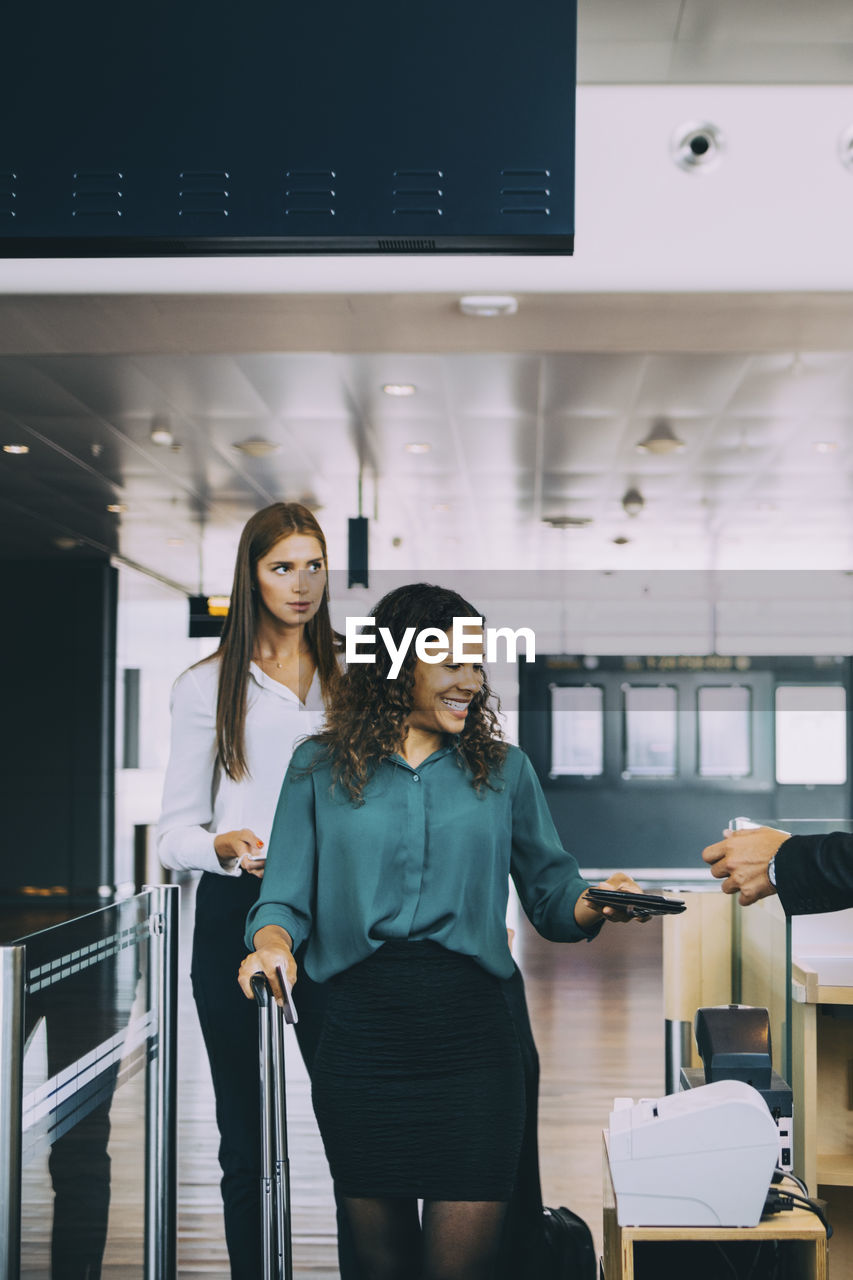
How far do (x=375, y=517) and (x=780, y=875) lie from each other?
1326mm

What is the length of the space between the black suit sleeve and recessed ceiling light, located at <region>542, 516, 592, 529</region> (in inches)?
43.6

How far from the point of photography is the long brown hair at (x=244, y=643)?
102 inches

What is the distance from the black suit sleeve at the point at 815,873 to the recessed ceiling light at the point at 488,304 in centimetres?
134

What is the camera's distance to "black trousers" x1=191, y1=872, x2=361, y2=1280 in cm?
254

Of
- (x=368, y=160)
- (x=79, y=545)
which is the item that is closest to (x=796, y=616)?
(x=368, y=160)

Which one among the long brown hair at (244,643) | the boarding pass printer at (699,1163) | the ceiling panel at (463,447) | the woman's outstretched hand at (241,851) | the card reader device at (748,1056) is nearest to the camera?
the boarding pass printer at (699,1163)

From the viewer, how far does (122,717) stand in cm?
317

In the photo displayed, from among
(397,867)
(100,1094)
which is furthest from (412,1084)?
(100,1094)

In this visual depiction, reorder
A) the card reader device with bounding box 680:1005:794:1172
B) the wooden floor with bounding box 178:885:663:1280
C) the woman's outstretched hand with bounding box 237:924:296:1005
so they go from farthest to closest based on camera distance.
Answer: the wooden floor with bounding box 178:885:663:1280 < the card reader device with bounding box 680:1005:794:1172 < the woman's outstretched hand with bounding box 237:924:296:1005

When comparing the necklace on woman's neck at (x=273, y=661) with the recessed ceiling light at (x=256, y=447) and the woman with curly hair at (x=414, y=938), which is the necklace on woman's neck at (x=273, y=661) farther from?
the recessed ceiling light at (x=256, y=447)

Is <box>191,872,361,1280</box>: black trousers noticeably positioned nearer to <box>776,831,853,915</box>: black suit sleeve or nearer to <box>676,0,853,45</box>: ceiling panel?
<box>776,831,853,915</box>: black suit sleeve

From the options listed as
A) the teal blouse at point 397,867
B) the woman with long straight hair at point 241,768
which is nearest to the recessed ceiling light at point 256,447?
the woman with long straight hair at point 241,768

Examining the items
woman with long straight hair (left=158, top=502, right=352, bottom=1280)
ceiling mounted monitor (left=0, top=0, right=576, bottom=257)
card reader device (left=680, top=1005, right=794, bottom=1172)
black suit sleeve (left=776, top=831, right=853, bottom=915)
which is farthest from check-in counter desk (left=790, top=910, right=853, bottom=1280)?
ceiling mounted monitor (left=0, top=0, right=576, bottom=257)

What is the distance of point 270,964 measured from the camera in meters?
1.87
